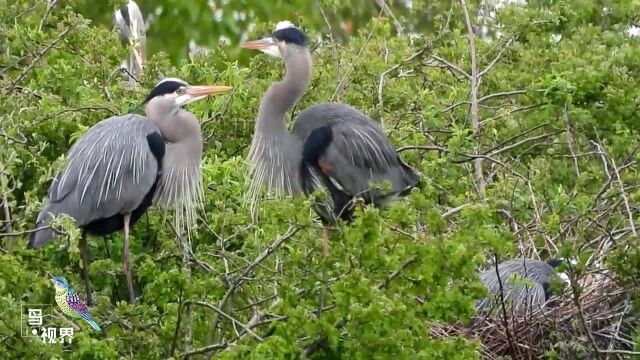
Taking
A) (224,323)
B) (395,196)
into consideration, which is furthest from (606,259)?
(224,323)

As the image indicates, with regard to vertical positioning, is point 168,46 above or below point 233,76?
below

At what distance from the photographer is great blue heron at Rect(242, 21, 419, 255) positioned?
A: 22.7ft

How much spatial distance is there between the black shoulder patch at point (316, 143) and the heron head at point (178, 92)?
506 millimetres

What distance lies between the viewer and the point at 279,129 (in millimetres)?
7059

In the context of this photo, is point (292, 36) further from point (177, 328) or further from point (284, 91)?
point (177, 328)

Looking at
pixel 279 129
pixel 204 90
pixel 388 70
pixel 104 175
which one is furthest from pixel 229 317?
pixel 388 70

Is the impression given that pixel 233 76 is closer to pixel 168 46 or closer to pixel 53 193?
pixel 53 193

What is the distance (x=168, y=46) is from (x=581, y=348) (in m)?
9.10

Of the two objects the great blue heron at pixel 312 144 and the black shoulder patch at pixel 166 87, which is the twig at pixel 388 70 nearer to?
the great blue heron at pixel 312 144


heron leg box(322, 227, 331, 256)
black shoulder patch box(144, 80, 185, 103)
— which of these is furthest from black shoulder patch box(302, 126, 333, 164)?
heron leg box(322, 227, 331, 256)

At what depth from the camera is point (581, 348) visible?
577cm

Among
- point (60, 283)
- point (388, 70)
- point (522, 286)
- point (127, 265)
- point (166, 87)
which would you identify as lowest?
point (522, 286)

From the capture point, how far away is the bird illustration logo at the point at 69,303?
5.19 meters

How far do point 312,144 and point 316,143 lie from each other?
0.09 feet
